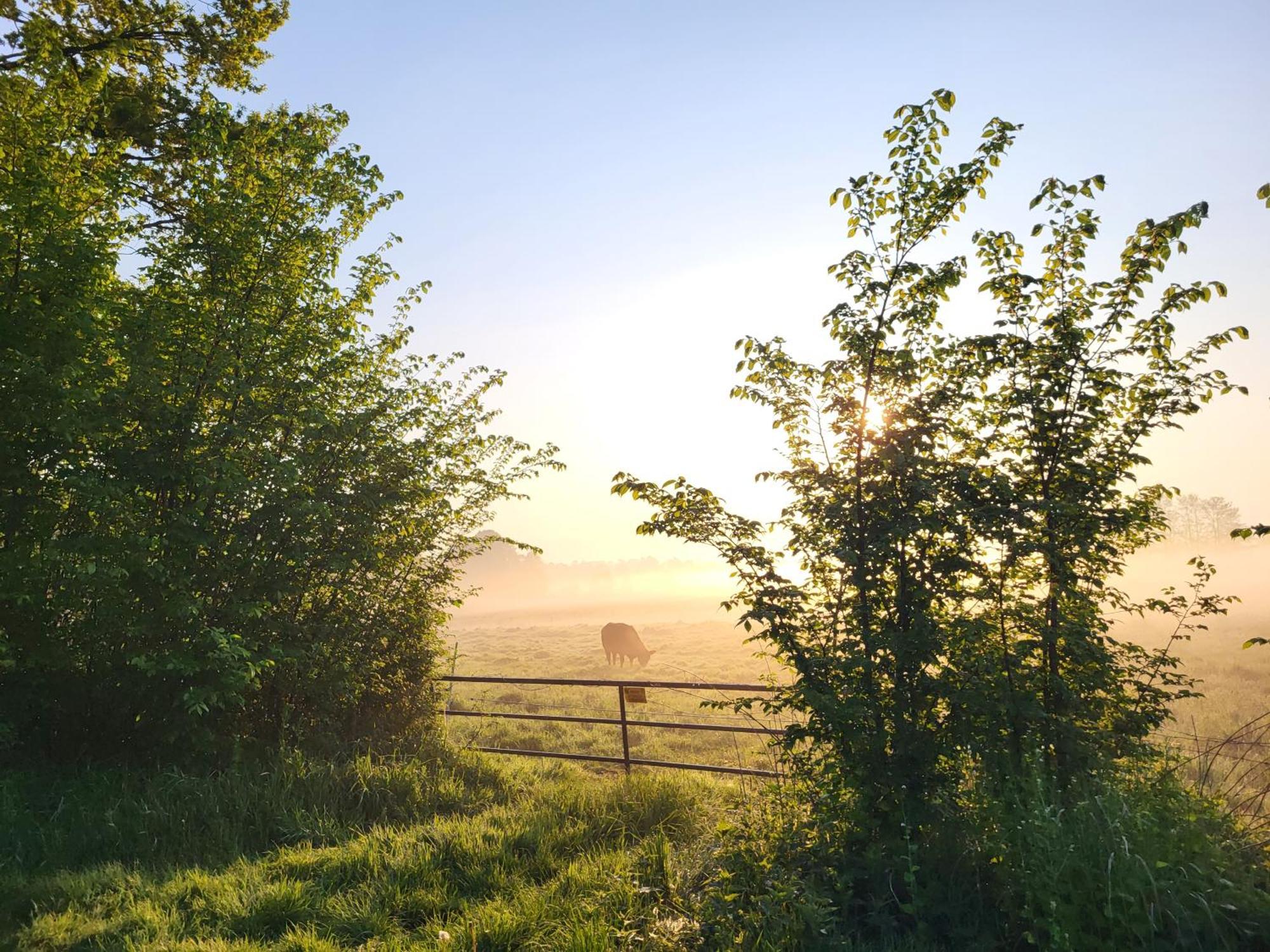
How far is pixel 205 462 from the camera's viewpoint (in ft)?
23.5

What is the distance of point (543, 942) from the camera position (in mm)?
4090

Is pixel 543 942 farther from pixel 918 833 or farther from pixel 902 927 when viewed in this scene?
pixel 918 833

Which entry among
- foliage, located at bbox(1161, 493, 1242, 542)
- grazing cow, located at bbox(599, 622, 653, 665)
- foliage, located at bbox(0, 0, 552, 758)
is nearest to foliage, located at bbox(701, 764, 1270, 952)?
foliage, located at bbox(0, 0, 552, 758)

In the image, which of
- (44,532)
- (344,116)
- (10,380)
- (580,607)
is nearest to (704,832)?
(44,532)

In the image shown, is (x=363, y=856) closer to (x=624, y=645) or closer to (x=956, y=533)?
(x=956, y=533)

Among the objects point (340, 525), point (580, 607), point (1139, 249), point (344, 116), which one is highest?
point (344, 116)

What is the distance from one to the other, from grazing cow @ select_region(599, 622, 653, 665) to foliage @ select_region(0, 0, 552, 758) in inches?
748

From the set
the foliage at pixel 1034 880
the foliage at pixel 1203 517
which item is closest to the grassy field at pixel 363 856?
the foliage at pixel 1034 880

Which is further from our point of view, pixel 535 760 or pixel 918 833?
pixel 535 760

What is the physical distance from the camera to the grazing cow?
28.0 metres

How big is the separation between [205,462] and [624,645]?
22.5 metres

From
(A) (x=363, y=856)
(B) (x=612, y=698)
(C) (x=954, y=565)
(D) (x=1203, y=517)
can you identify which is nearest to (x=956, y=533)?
(C) (x=954, y=565)

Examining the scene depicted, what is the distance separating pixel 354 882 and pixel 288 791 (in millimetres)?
2163

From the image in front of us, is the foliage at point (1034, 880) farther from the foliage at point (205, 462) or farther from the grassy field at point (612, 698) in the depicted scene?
the foliage at point (205, 462)
